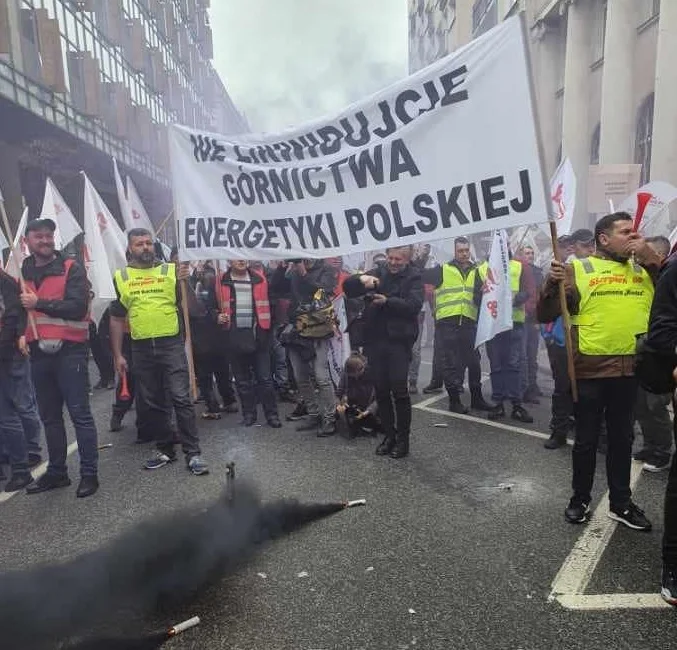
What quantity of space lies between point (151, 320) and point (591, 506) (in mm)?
3464

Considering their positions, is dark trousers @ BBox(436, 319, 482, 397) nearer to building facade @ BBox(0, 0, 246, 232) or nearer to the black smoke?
the black smoke

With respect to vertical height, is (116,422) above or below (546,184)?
below

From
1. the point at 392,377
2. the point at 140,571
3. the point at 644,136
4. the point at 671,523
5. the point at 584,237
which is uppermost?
the point at 644,136

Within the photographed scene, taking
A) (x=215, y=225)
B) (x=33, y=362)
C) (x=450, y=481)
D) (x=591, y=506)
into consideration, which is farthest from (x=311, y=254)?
(x=591, y=506)

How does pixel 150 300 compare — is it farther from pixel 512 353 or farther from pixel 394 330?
pixel 512 353

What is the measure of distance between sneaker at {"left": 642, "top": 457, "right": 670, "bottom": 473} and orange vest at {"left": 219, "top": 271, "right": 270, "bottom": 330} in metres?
3.67

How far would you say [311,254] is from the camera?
13.5 ft

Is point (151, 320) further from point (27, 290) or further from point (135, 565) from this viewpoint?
point (135, 565)

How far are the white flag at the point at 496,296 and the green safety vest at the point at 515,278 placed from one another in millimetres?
94

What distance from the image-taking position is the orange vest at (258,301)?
598cm

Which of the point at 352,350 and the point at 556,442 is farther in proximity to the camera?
the point at 352,350

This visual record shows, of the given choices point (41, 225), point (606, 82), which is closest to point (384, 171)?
point (41, 225)

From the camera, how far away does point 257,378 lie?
6172 millimetres

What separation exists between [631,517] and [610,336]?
106cm
